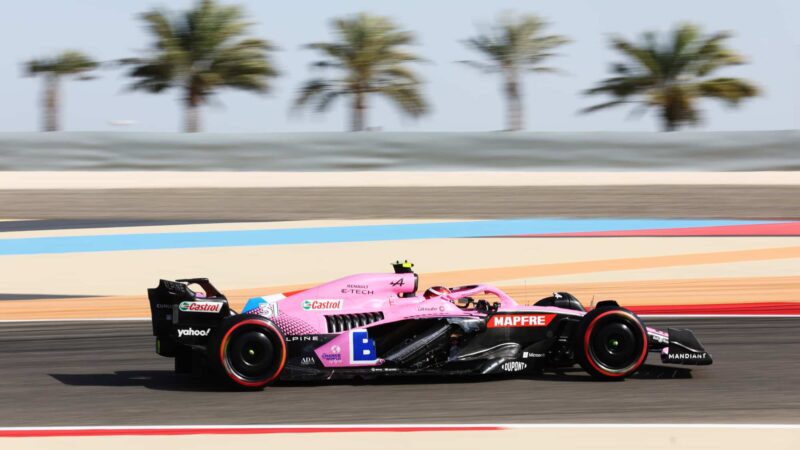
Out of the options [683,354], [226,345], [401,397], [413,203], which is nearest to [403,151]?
[413,203]

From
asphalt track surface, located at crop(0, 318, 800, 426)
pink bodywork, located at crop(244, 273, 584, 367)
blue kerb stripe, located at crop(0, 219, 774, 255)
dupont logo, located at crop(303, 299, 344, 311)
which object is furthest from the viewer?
blue kerb stripe, located at crop(0, 219, 774, 255)

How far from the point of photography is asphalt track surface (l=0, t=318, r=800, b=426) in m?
6.39

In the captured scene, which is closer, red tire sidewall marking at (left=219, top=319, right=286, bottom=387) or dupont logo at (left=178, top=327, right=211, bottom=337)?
red tire sidewall marking at (left=219, top=319, right=286, bottom=387)

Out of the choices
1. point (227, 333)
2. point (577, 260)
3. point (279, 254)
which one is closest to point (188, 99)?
point (279, 254)

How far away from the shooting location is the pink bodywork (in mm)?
7145

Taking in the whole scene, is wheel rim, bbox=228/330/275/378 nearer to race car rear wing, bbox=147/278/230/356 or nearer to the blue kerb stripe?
race car rear wing, bbox=147/278/230/356

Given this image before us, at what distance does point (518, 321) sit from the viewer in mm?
7270

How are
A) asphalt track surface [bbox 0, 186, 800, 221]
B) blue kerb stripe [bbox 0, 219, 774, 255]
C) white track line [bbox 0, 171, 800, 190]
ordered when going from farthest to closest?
white track line [bbox 0, 171, 800, 190]
asphalt track surface [bbox 0, 186, 800, 221]
blue kerb stripe [bbox 0, 219, 774, 255]

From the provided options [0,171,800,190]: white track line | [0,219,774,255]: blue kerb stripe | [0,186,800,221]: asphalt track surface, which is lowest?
[0,219,774,255]: blue kerb stripe

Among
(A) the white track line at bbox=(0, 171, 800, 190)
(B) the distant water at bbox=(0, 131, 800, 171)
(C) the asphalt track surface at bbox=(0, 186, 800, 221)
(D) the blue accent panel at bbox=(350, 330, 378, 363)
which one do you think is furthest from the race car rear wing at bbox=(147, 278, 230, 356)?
(B) the distant water at bbox=(0, 131, 800, 171)

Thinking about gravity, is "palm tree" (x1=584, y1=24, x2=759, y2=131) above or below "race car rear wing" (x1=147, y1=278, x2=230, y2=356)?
above

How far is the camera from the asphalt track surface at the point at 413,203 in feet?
55.1

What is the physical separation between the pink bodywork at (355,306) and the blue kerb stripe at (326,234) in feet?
26.2

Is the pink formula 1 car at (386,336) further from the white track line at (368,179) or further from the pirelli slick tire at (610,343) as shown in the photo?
the white track line at (368,179)
